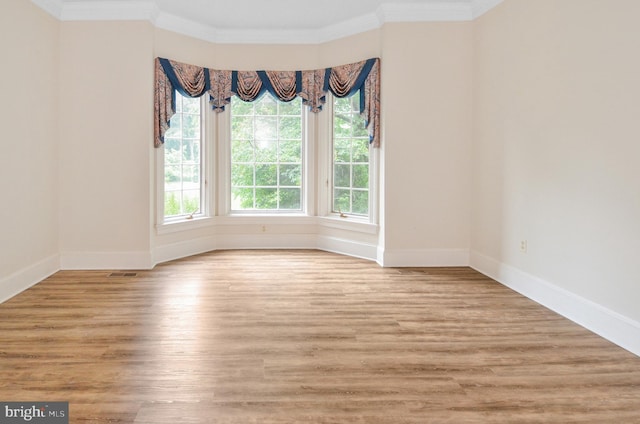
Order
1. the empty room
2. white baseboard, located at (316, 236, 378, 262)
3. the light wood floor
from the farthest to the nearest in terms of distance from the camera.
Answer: white baseboard, located at (316, 236, 378, 262) → the empty room → the light wood floor

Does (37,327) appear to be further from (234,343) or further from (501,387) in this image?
(501,387)

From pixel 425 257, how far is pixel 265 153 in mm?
2675

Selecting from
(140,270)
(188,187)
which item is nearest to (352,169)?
(188,187)

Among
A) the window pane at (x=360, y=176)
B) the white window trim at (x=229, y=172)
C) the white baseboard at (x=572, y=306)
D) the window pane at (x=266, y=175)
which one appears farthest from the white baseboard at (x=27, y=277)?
the white baseboard at (x=572, y=306)

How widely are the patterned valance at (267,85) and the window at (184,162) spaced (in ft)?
0.86

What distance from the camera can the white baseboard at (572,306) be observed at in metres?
3.35

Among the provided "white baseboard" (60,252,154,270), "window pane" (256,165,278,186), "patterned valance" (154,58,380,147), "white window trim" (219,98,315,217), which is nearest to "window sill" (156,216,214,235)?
"white window trim" (219,98,315,217)

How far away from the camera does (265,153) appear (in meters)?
7.09

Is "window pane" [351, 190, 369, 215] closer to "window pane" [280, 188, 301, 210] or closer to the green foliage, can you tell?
"window pane" [280, 188, 301, 210]

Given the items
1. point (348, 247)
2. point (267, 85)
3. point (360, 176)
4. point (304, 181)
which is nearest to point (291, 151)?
point (304, 181)

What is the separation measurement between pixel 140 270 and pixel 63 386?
3.06 meters

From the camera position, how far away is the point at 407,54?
5797mm

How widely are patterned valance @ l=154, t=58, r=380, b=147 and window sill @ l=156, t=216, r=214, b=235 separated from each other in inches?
39.2

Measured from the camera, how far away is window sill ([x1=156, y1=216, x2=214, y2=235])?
6098mm
